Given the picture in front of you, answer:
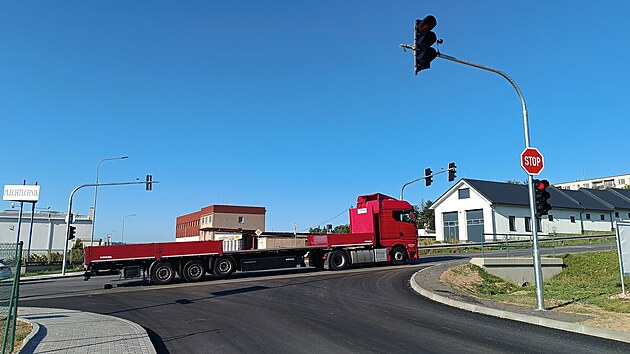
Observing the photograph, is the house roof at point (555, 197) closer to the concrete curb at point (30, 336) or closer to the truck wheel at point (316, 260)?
the truck wheel at point (316, 260)

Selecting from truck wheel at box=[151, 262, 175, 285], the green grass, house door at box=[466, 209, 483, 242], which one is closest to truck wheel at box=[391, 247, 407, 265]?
the green grass

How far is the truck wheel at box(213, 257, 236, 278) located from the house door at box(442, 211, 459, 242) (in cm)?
3637

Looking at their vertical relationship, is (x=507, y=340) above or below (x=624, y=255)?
below

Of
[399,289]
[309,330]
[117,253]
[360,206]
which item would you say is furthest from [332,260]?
[309,330]

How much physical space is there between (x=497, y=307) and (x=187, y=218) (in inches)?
3289

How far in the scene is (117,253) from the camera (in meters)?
18.6

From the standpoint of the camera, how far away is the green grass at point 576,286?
12466 millimetres

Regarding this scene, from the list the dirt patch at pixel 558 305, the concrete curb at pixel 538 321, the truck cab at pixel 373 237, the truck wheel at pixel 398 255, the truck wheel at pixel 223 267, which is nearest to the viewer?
the concrete curb at pixel 538 321

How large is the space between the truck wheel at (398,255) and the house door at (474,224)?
85.7ft

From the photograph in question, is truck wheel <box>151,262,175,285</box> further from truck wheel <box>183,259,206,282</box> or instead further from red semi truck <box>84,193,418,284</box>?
truck wheel <box>183,259,206,282</box>

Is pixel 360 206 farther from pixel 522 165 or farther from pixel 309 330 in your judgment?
pixel 309 330

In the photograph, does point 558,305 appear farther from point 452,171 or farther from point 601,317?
point 452,171

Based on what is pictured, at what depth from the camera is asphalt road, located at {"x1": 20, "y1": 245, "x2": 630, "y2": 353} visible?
8125 millimetres

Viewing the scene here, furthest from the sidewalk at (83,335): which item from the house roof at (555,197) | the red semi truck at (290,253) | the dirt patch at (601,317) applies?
the house roof at (555,197)
